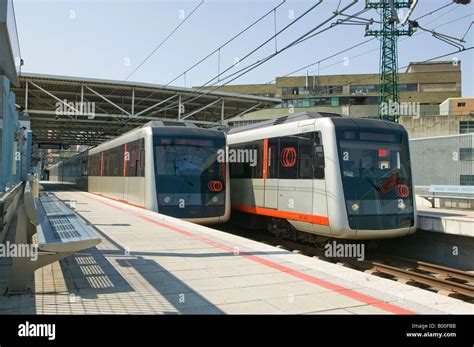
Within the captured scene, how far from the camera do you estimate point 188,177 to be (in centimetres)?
1335

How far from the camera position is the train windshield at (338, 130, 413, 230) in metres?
10.2

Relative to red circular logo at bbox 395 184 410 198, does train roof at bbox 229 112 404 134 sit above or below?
above

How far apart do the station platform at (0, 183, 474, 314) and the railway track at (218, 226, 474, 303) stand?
298 cm

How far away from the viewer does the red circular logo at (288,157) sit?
1154 cm

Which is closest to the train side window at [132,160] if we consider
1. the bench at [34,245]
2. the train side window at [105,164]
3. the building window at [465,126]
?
the train side window at [105,164]

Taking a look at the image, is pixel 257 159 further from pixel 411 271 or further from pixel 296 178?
pixel 411 271

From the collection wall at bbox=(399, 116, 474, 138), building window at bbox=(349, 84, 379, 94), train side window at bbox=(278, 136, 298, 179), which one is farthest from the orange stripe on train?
building window at bbox=(349, 84, 379, 94)

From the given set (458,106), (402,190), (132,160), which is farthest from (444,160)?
(458,106)

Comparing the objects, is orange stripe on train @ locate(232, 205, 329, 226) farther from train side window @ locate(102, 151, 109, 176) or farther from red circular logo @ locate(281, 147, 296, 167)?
train side window @ locate(102, 151, 109, 176)

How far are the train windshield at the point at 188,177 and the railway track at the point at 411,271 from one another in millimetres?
2159
